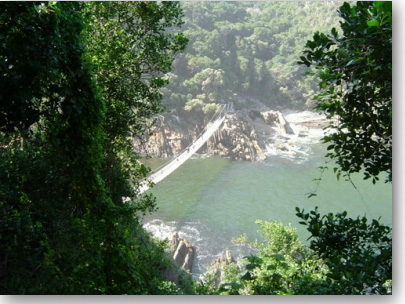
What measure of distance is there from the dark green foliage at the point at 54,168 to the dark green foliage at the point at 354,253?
0.78m

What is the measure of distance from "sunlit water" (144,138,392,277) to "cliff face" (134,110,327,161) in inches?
12.5

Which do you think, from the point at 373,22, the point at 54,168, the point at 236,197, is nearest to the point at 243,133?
the point at 236,197

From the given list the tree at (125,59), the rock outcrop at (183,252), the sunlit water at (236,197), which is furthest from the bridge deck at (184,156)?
the tree at (125,59)

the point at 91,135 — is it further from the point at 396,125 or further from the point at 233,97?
the point at 233,97

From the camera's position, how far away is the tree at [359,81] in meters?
1.44

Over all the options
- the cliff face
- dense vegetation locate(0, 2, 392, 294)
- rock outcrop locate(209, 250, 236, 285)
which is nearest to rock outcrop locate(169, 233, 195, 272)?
rock outcrop locate(209, 250, 236, 285)

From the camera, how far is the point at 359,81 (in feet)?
5.03

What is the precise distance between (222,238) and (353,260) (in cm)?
601

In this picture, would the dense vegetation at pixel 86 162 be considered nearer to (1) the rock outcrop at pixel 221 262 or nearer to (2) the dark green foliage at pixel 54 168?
(2) the dark green foliage at pixel 54 168

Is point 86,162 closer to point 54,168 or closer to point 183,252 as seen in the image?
point 54,168

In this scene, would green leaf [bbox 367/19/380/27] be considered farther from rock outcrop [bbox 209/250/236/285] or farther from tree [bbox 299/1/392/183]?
rock outcrop [bbox 209/250/236/285]

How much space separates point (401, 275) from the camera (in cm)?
154

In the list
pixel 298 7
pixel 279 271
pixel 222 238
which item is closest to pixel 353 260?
pixel 279 271

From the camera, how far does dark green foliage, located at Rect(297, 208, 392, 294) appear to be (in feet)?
4.83
